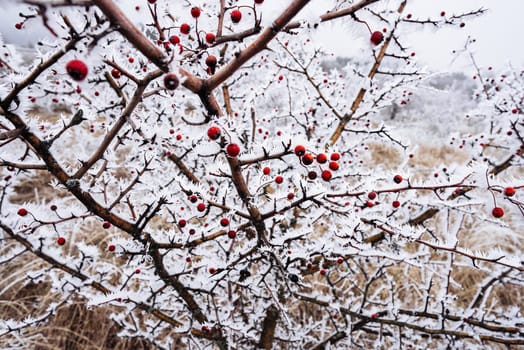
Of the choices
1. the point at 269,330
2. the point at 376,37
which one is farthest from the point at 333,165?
the point at 269,330

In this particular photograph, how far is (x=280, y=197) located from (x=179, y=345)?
7.11 ft

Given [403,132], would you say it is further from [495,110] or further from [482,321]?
[482,321]

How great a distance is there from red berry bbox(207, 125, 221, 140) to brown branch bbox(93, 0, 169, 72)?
6.7 inches

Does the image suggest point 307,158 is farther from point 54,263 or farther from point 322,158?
point 54,263

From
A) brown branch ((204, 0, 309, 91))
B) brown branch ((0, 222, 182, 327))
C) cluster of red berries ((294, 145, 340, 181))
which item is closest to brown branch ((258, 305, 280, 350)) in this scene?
brown branch ((0, 222, 182, 327))

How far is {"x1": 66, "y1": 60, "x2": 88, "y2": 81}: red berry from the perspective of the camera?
463mm

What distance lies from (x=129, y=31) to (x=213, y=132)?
0.87ft

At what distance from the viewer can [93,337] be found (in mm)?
2418

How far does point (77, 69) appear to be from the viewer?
0.47 m

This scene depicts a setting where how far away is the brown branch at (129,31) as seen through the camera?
1.53ft

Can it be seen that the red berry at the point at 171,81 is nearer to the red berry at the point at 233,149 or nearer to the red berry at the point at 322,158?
the red berry at the point at 233,149

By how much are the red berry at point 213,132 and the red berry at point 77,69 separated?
0.28 m

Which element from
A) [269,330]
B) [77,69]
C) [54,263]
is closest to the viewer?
[77,69]

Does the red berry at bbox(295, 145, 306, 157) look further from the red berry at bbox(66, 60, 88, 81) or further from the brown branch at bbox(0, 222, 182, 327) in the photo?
the brown branch at bbox(0, 222, 182, 327)
